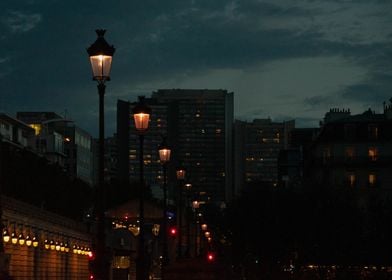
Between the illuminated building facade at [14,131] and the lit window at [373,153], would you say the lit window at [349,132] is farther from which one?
the illuminated building facade at [14,131]

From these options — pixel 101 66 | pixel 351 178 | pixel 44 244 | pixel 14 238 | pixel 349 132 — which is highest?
pixel 349 132

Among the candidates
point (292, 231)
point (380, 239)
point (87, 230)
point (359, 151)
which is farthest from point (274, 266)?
point (359, 151)

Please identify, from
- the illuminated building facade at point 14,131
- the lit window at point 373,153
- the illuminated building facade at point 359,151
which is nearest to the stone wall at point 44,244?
the illuminated building facade at point 359,151

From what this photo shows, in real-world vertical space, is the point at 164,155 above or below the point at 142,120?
below

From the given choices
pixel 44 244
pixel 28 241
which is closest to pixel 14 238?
pixel 28 241

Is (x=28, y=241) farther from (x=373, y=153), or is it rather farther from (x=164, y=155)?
(x=373, y=153)

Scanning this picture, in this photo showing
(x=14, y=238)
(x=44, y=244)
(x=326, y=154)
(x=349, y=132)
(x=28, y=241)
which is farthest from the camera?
(x=326, y=154)

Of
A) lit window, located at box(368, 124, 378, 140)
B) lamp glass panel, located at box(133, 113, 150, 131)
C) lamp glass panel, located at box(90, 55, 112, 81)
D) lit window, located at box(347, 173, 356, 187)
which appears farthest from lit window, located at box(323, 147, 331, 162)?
lamp glass panel, located at box(90, 55, 112, 81)

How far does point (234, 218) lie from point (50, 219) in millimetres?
33126

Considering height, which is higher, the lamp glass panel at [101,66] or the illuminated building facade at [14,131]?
the illuminated building facade at [14,131]

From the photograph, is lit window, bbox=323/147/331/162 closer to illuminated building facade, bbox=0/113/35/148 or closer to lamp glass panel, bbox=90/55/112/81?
illuminated building facade, bbox=0/113/35/148

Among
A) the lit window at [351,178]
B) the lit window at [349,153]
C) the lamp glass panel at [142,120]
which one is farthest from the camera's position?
the lit window at [351,178]

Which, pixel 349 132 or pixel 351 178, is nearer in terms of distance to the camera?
pixel 349 132

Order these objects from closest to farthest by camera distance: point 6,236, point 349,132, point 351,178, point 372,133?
point 6,236 → point 372,133 → point 349,132 → point 351,178
